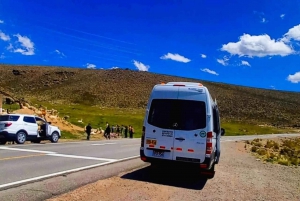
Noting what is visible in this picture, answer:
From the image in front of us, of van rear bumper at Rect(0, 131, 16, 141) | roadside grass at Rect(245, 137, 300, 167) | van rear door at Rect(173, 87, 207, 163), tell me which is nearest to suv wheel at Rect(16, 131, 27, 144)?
van rear bumper at Rect(0, 131, 16, 141)

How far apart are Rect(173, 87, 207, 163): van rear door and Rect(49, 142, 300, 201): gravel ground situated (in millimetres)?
749

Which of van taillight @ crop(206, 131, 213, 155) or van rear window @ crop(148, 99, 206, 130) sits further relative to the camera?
van rear window @ crop(148, 99, 206, 130)

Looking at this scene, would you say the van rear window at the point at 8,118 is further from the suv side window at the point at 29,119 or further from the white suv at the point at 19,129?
the suv side window at the point at 29,119

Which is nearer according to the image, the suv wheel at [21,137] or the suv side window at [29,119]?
the suv wheel at [21,137]

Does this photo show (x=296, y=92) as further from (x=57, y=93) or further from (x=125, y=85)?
(x=57, y=93)

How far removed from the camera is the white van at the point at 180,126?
10.3 meters

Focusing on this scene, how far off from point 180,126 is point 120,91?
110 m

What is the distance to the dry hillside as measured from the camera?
10881 cm

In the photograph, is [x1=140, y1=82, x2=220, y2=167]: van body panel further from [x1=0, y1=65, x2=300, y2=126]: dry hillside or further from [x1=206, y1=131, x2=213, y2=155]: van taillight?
[x1=0, y1=65, x2=300, y2=126]: dry hillside

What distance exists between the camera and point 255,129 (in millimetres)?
87125

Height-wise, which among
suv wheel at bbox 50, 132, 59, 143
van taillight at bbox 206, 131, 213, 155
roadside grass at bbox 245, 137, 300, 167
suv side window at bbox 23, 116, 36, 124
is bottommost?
roadside grass at bbox 245, 137, 300, 167

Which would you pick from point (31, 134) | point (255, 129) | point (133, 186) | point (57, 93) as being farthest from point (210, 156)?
point (57, 93)

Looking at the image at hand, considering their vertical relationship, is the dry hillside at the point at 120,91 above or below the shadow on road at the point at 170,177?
above

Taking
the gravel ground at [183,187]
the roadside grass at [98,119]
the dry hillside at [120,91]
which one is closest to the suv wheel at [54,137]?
the gravel ground at [183,187]
